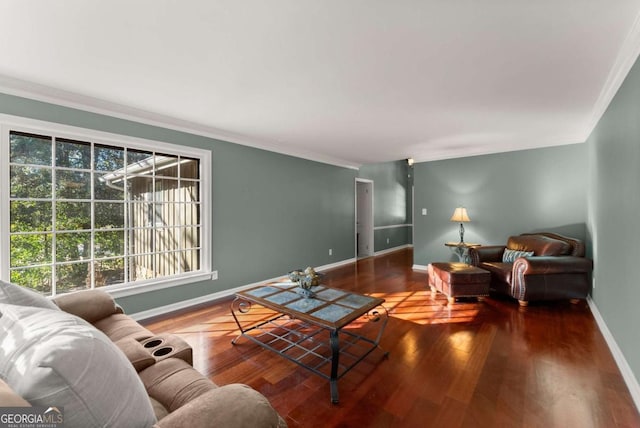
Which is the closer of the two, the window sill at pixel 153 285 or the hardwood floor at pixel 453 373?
the hardwood floor at pixel 453 373

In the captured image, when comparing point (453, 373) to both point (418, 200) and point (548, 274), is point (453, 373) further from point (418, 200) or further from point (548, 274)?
point (418, 200)

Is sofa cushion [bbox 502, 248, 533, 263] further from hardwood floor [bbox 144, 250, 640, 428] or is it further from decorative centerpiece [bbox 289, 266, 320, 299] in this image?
decorative centerpiece [bbox 289, 266, 320, 299]

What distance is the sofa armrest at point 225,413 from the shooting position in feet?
2.88

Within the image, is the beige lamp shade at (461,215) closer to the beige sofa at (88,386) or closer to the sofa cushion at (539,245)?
the sofa cushion at (539,245)

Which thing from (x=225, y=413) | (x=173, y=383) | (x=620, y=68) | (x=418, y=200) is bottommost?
(x=173, y=383)

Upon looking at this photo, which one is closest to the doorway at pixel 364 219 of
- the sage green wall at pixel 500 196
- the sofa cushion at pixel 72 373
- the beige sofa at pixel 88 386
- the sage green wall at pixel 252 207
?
the sage green wall at pixel 252 207

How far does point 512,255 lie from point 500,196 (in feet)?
3.82

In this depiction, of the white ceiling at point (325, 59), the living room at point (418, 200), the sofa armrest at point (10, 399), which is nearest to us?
the sofa armrest at point (10, 399)

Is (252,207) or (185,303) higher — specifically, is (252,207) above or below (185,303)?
above

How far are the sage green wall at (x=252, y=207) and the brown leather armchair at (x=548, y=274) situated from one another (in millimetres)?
3019

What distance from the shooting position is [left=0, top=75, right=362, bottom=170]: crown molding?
95.0 inches

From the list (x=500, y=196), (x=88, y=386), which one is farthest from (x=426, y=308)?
(x=88, y=386)

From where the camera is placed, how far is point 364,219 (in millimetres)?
7383

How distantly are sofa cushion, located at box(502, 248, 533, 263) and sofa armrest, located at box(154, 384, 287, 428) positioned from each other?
13.9 feet
